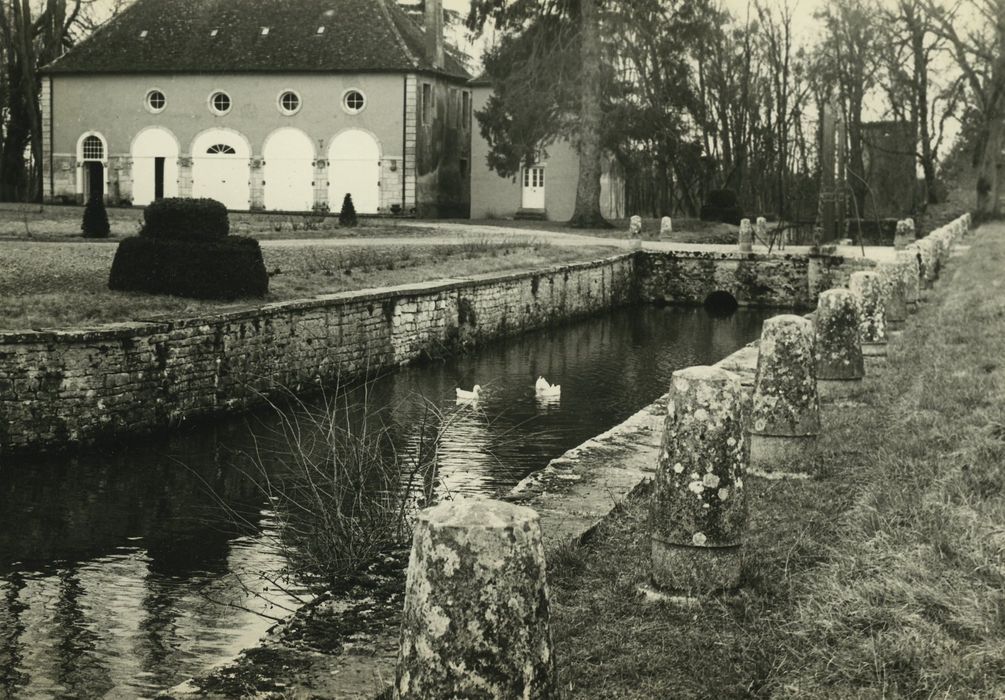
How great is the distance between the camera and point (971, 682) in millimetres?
4070

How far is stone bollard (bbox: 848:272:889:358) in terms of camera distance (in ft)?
41.1

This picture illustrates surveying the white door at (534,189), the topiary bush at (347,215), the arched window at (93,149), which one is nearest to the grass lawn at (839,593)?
the topiary bush at (347,215)

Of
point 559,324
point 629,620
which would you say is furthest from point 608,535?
point 559,324

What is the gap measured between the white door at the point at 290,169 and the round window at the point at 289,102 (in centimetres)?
67

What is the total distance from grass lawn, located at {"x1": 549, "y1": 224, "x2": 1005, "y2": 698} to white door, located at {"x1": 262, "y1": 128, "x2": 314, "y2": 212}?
35.0 m

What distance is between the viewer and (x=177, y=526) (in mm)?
9938

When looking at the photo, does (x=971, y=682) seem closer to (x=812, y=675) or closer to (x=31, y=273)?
(x=812, y=675)

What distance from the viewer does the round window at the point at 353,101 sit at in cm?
4075

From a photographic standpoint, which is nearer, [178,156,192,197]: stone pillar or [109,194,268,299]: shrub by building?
[109,194,268,299]: shrub by building

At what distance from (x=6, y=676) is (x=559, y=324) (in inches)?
745

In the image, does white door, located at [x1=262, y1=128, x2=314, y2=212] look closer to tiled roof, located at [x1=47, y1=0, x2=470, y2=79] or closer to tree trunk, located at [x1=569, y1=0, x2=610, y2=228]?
tiled roof, located at [x1=47, y1=0, x2=470, y2=79]

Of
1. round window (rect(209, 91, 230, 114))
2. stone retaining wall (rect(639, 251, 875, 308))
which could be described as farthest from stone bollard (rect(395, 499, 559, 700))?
round window (rect(209, 91, 230, 114))

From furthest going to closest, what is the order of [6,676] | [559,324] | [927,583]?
[559,324] → [6,676] → [927,583]

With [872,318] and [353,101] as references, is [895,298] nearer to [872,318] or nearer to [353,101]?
[872,318]
